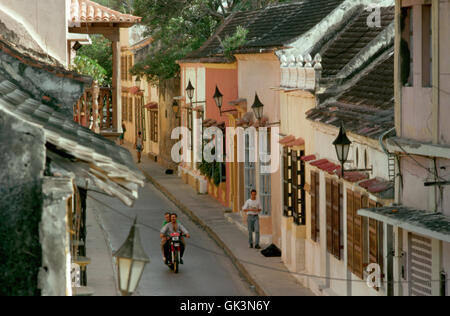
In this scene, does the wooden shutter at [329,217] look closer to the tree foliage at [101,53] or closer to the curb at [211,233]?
the curb at [211,233]

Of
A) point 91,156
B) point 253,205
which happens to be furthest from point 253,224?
point 91,156

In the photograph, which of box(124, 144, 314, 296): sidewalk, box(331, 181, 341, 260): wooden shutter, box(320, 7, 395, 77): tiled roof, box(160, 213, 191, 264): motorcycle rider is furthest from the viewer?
box(160, 213, 191, 264): motorcycle rider

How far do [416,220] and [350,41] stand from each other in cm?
1041

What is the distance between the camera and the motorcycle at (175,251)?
2344 cm

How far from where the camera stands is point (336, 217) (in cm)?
1892

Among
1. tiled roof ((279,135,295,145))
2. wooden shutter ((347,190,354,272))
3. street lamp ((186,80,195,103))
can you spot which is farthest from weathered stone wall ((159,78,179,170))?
wooden shutter ((347,190,354,272))

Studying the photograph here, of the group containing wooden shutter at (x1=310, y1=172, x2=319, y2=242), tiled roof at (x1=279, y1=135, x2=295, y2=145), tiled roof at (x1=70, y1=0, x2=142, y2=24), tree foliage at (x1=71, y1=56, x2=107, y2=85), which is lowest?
wooden shutter at (x1=310, y1=172, x2=319, y2=242)

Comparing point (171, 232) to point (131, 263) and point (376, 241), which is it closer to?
Answer: point (376, 241)

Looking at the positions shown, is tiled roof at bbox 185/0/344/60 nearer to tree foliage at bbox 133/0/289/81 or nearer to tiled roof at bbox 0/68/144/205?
tree foliage at bbox 133/0/289/81

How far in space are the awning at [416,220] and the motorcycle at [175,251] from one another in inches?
367

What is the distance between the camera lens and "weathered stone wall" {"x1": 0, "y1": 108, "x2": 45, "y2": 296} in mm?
8227

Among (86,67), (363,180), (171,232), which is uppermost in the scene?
(86,67)
